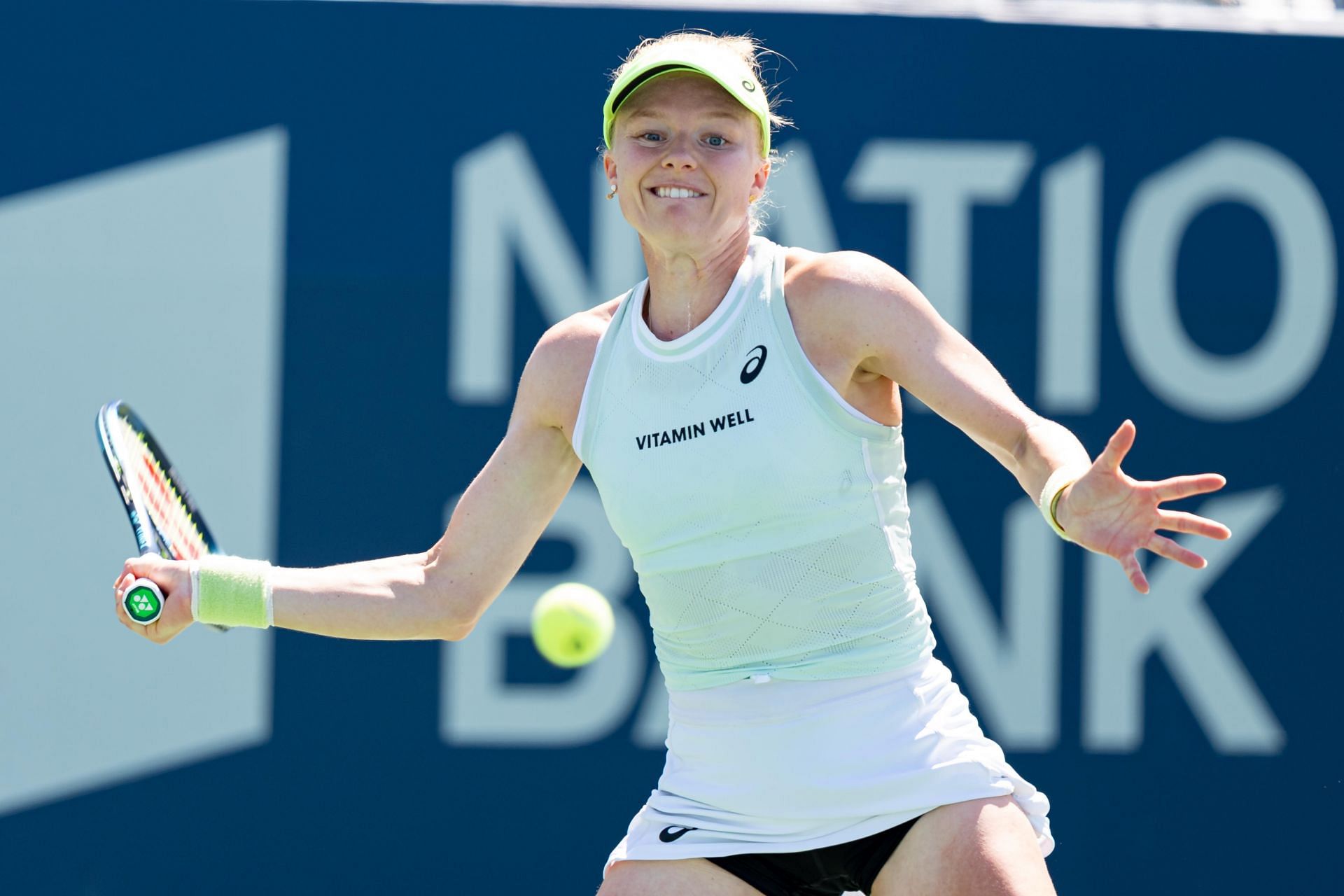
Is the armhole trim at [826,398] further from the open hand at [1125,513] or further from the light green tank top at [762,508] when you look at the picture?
the open hand at [1125,513]

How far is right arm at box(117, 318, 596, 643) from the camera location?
2725mm

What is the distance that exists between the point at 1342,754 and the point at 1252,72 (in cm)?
198

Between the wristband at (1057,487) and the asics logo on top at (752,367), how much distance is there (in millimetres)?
488

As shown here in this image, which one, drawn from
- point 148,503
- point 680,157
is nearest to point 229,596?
point 148,503

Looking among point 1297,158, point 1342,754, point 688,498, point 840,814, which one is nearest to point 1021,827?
point 840,814

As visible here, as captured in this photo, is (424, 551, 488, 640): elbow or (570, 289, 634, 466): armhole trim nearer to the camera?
(570, 289, 634, 466): armhole trim

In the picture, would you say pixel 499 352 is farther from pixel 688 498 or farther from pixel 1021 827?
pixel 1021 827

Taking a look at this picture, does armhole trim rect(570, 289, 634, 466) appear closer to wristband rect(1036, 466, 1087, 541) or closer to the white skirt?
the white skirt

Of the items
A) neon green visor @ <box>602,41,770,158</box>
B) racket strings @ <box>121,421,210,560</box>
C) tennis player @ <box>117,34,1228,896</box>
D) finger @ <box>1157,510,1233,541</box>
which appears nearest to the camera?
finger @ <box>1157,510,1233,541</box>

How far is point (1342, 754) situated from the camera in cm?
455

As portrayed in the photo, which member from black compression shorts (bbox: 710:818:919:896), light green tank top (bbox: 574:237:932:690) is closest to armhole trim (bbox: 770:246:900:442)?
light green tank top (bbox: 574:237:932:690)

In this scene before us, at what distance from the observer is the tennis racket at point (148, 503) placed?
8.78ft

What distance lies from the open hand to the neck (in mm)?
732

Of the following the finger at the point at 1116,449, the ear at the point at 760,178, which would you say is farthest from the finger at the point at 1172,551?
the ear at the point at 760,178
